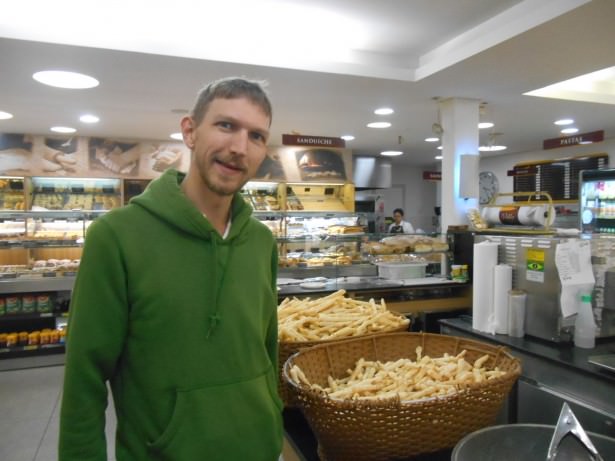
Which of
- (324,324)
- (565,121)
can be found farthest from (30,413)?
(565,121)

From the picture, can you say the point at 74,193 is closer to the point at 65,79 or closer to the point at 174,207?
the point at 65,79

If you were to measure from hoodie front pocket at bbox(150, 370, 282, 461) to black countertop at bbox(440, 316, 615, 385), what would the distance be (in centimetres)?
131

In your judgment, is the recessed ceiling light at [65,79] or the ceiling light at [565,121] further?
the ceiling light at [565,121]

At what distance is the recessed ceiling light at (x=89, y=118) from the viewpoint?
621 centimetres

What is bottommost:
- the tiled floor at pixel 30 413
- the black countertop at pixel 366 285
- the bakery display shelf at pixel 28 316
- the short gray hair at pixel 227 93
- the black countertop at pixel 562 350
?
the tiled floor at pixel 30 413

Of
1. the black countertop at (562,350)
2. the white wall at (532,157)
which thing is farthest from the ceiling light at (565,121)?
the black countertop at (562,350)

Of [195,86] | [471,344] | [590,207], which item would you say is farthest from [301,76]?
[590,207]

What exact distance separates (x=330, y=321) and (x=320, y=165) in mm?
7146

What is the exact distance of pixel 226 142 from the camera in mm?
1167

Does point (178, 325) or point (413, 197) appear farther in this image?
point (413, 197)

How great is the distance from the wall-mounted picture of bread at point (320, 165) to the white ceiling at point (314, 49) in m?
3.07

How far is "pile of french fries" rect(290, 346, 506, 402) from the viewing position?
123 centimetres

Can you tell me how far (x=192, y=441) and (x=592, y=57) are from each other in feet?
14.1

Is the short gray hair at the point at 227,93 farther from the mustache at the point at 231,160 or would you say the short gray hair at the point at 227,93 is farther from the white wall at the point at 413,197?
the white wall at the point at 413,197
